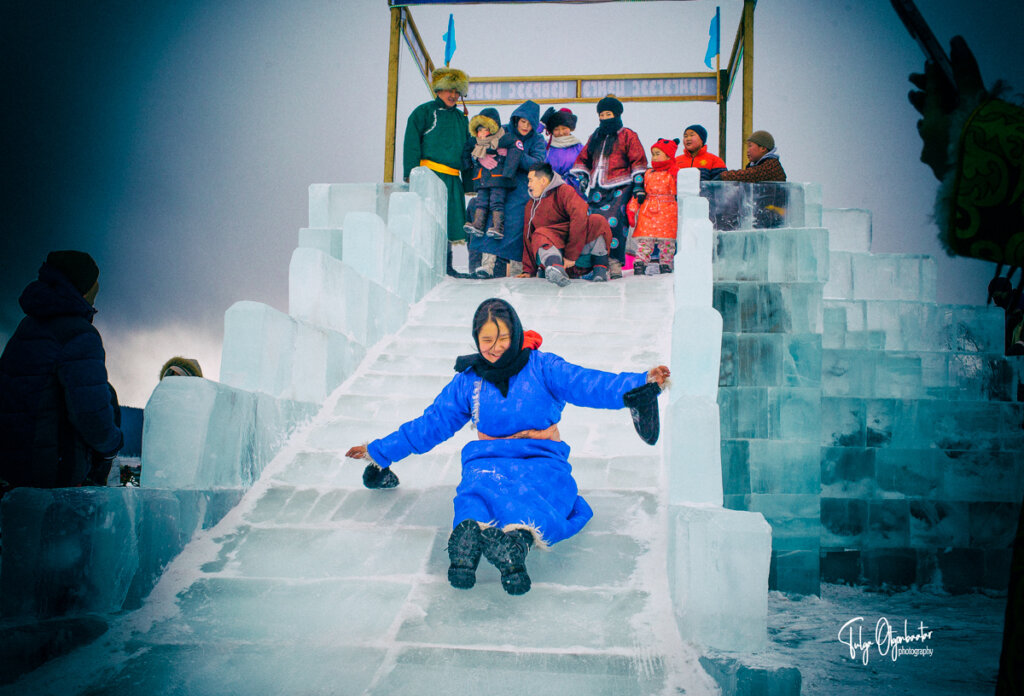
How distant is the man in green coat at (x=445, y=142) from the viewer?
7637 millimetres

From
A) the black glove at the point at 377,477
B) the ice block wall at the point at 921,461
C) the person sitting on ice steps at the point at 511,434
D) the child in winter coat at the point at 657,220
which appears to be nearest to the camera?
the person sitting on ice steps at the point at 511,434

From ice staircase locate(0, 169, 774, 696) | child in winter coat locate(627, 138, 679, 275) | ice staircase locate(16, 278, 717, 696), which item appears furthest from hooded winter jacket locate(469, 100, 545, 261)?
ice staircase locate(16, 278, 717, 696)

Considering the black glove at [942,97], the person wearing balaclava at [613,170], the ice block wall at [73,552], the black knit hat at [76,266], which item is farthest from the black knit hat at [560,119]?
the black glove at [942,97]

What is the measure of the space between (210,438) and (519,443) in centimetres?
144

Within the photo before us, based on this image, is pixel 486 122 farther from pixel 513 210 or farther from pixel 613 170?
pixel 613 170

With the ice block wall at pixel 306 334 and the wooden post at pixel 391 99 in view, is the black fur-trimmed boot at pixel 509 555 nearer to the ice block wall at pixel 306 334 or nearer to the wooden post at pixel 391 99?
the ice block wall at pixel 306 334

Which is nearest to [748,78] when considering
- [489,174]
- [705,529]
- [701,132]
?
[701,132]

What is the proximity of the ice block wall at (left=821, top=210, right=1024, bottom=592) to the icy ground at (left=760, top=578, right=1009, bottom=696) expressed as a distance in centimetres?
21

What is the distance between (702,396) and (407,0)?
651 centimetres

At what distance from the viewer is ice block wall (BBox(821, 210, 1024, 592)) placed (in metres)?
5.48

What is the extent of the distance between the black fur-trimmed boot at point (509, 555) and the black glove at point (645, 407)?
28.2 inches

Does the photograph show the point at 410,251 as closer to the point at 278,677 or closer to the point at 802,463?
the point at 802,463

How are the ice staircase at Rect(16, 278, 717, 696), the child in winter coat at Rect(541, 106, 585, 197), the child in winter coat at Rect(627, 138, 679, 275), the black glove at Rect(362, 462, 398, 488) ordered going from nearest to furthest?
the ice staircase at Rect(16, 278, 717, 696), the black glove at Rect(362, 462, 398, 488), the child in winter coat at Rect(627, 138, 679, 275), the child in winter coat at Rect(541, 106, 585, 197)

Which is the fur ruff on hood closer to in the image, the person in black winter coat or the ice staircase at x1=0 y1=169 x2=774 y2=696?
the ice staircase at x1=0 y1=169 x2=774 y2=696
